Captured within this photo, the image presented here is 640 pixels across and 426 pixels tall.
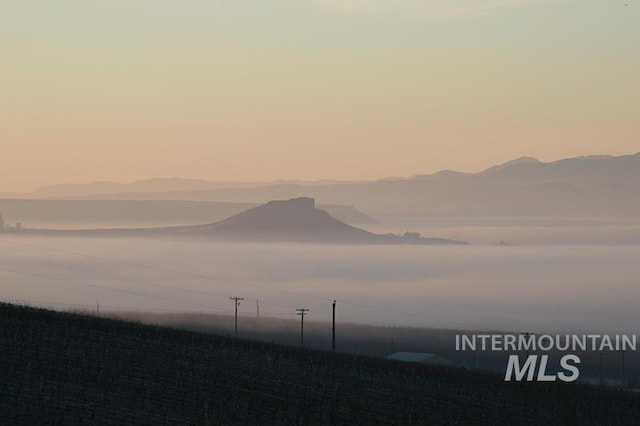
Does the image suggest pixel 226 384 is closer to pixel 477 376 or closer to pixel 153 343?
pixel 153 343

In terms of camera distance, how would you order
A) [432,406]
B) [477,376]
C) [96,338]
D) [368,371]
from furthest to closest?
[477,376], [368,371], [96,338], [432,406]

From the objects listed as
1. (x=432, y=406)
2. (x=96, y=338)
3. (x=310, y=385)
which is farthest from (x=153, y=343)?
(x=432, y=406)

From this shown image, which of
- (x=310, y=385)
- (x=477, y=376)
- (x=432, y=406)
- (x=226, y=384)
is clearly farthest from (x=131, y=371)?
(x=477, y=376)

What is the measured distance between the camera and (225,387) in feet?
277

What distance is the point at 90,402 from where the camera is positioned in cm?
7169

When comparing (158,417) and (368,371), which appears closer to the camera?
(158,417)

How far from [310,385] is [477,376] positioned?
2906 centimetres

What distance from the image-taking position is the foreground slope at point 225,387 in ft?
238

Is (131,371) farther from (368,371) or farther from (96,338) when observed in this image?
(368,371)

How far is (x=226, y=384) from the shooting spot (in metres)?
85.6

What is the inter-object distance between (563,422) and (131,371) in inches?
1059

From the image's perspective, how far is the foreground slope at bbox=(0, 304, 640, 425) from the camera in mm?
72688

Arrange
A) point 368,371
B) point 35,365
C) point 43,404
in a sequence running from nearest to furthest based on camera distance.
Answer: point 43,404
point 35,365
point 368,371

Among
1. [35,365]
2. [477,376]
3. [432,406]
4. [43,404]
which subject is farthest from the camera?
[477,376]
